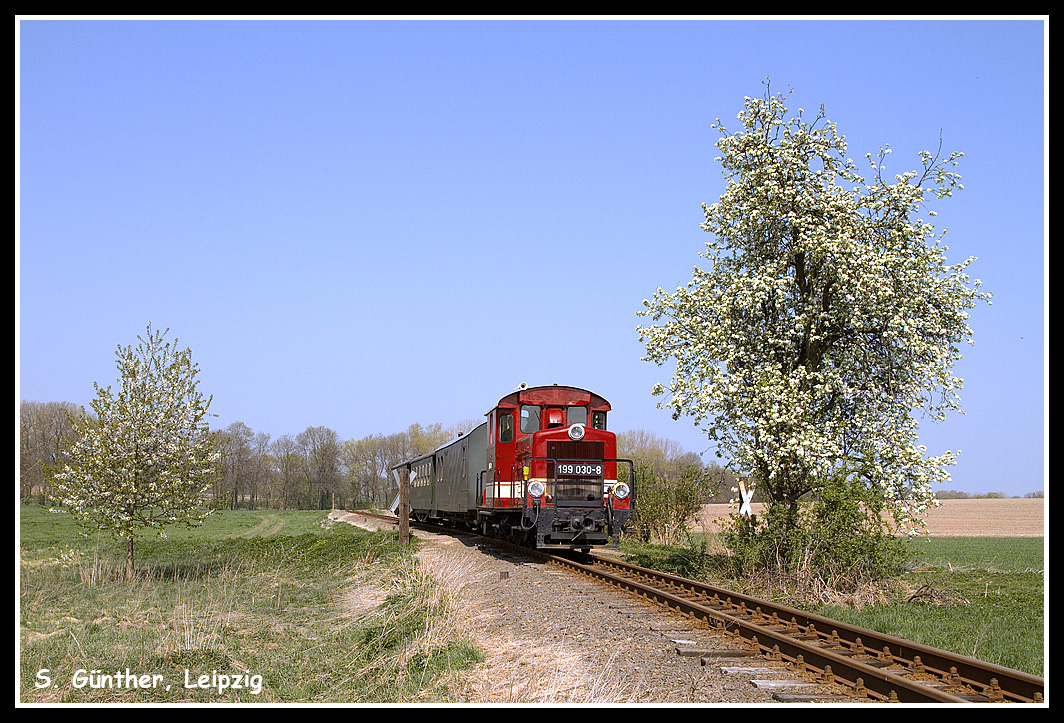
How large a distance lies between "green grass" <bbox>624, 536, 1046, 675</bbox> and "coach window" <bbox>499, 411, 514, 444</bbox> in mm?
4277

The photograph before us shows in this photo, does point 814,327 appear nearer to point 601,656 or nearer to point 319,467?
point 601,656

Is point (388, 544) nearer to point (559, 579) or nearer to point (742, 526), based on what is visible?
point (559, 579)

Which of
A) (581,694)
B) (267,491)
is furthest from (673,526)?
(267,491)

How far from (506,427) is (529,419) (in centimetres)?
67

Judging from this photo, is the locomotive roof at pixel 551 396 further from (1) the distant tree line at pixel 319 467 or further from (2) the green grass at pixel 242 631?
(1) the distant tree line at pixel 319 467

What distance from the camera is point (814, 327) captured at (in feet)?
52.4

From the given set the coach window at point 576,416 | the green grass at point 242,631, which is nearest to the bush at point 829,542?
the coach window at point 576,416

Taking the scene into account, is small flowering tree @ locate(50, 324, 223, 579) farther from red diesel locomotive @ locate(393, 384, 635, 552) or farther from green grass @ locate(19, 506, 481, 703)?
red diesel locomotive @ locate(393, 384, 635, 552)

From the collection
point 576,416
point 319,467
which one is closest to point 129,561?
Answer: point 576,416

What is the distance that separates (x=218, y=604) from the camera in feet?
46.4

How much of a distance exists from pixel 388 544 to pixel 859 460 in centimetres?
1347

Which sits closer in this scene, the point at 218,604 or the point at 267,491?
the point at 218,604

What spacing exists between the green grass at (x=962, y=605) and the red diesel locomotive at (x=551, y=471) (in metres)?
1.98

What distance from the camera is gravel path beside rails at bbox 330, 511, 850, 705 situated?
7.54 metres
